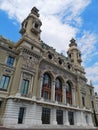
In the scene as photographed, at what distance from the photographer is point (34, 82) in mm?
25469

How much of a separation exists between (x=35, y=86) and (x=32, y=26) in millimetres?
16262

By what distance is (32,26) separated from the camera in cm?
3175

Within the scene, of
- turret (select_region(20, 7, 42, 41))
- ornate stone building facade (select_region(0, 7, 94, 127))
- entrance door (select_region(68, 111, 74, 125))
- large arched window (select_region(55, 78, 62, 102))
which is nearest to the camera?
ornate stone building facade (select_region(0, 7, 94, 127))

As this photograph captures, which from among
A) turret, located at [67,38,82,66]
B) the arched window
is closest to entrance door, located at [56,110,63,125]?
the arched window

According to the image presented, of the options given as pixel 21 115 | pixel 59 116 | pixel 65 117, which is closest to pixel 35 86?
pixel 21 115

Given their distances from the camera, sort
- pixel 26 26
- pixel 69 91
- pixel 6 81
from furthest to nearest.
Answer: pixel 69 91, pixel 26 26, pixel 6 81

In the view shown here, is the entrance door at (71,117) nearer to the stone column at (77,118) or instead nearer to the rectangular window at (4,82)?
the stone column at (77,118)

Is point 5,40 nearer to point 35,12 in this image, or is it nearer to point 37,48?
point 37,48

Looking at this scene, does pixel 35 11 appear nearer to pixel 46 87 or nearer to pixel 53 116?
pixel 46 87

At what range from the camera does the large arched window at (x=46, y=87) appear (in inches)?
1103

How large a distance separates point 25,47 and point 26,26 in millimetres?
9385

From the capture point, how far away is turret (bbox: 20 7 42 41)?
3096 cm

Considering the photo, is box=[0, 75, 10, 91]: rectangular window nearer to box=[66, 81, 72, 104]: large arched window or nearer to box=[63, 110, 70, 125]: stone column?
box=[63, 110, 70, 125]: stone column

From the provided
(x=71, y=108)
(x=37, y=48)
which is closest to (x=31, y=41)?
(x=37, y=48)
